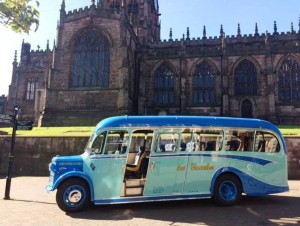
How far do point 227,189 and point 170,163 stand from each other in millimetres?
2083

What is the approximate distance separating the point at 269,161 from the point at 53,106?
1069 inches

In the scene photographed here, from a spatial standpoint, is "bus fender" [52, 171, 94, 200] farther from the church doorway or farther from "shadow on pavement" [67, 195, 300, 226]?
the church doorway

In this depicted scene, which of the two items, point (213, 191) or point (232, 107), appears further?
point (232, 107)

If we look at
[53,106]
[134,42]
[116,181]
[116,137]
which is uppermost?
[134,42]

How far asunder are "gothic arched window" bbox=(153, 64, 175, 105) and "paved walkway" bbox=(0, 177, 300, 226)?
27323 millimetres

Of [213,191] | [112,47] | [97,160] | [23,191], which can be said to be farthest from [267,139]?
[112,47]

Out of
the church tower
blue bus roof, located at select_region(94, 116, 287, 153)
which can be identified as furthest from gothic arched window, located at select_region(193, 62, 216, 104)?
blue bus roof, located at select_region(94, 116, 287, 153)

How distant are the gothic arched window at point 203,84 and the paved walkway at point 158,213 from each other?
26.5 metres

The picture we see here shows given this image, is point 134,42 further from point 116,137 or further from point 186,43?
point 116,137

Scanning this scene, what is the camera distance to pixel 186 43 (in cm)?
4141

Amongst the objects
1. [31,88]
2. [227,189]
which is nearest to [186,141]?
[227,189]

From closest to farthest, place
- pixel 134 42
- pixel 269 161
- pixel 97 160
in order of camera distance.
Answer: pixel 97 160, pixel 269 161, pixel 134 42

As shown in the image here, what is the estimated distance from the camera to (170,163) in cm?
862

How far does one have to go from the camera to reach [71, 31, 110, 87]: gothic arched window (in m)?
32.6
